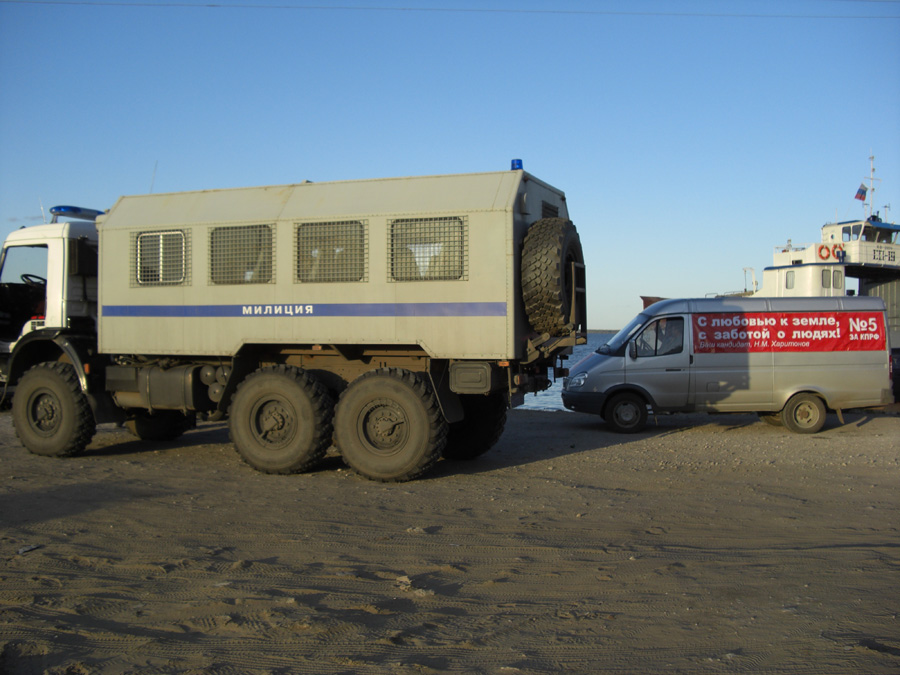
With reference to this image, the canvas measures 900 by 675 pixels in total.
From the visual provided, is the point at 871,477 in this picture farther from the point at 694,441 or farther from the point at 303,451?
the point at 303,451

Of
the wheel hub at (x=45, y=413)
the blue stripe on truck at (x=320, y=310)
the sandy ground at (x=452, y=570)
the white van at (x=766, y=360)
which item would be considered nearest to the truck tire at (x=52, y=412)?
the wheel hub at (x=45, y=413)

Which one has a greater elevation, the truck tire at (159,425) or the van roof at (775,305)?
the van roof at (775,305)

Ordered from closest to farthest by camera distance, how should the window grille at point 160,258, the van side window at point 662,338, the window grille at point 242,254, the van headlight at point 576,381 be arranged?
the window grille at point 242,254 → the window grille at point 160,258 → the van side window at point 662,338 → the van headlight at point 576,381

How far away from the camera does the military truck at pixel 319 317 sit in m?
8.38

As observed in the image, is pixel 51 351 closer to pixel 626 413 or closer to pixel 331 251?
pixel 331 251

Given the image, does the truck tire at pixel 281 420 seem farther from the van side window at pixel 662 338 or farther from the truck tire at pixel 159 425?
the van side window at pixel 662 338

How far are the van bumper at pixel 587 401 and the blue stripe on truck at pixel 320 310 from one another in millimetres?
→ 6130

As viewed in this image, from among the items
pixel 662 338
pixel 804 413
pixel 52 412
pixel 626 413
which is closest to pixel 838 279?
pixel 804 413

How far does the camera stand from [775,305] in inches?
527

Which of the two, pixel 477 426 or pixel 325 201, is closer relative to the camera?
pixel 325 201

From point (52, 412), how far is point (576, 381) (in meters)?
8.95

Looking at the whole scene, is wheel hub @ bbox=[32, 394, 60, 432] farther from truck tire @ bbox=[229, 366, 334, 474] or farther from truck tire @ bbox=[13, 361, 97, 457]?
truck tire @ bbox=[229, 366, 334, 474]

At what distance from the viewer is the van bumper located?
1379cm

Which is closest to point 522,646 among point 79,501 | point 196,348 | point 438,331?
point 438,331
